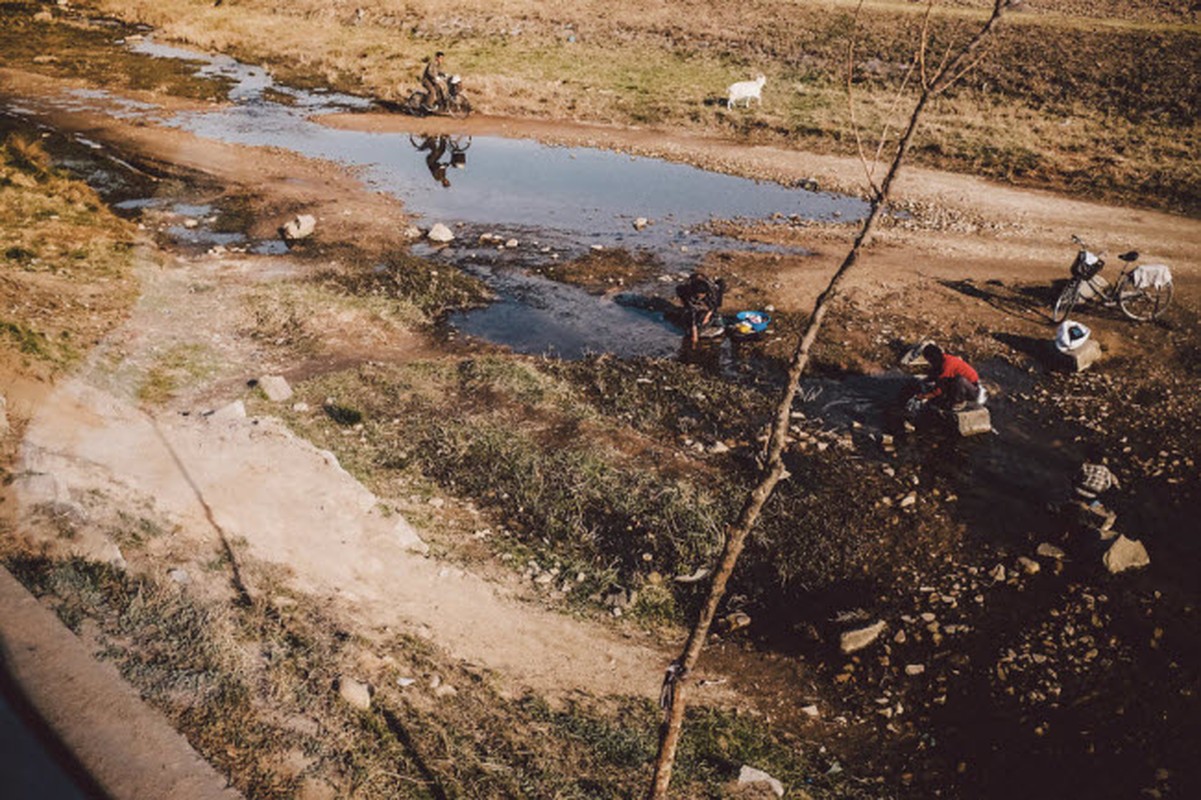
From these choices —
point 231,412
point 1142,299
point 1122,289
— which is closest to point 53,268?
point 231,412

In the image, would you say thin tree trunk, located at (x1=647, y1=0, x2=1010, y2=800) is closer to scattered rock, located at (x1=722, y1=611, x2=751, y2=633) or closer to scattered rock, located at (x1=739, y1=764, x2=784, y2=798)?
scattered rock, located at (x1=739, y1=764, x2=784, y2=798)

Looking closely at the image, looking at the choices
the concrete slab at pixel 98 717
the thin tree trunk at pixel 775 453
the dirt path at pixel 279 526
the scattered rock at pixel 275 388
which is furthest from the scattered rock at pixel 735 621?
the scattered rock at pixel 275 388

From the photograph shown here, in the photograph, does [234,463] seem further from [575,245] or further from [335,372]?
[575,245]

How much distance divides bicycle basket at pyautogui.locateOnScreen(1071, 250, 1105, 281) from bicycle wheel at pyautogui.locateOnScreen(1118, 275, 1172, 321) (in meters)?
0.89

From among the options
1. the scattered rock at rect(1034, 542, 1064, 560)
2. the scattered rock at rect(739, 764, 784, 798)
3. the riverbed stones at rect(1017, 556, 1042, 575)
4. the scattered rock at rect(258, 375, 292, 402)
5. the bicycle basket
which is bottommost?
the scattered rock at rect(258, 375, 292, 402)

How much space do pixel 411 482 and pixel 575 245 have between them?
892 centimetres

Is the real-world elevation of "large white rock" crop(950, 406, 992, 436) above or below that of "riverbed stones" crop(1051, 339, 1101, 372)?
below

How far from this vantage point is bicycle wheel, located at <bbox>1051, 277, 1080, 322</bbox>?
Answer: 496 inches

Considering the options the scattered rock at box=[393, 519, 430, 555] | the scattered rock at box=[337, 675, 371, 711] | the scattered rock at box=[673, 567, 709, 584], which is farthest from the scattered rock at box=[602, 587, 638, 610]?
the scattered rock at box=[337, 675, 371, 711]

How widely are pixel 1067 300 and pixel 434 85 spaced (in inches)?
784

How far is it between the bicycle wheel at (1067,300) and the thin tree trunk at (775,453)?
37.4 feet

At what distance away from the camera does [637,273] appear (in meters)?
14.7

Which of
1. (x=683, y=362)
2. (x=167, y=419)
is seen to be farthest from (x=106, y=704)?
(x=683, y=362)

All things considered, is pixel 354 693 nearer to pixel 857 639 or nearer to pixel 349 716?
pixel 349 716
